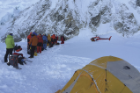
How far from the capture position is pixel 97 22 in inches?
928

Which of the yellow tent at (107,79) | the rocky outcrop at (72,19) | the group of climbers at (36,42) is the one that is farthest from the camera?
the rocky outcrop at (72,19)

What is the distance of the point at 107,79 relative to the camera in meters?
2.84

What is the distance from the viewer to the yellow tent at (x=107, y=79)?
2.79m

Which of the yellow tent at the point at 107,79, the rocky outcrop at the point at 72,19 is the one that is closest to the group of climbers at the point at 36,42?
the yellow tent at the point at 107,79

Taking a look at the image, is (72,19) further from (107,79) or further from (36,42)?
(107,79)

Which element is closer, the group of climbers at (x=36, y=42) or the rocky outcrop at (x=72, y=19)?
the group of climbers at (x=36, y=42)

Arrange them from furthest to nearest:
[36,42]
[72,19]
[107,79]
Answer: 1. [72,19]
2. [36,42]
3. [107,79]

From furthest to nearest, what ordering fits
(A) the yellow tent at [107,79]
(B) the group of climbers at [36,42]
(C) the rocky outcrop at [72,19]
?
(C) the rocky outcrop at [72,19], (B) the group of climbers at [36,42], (A) the yellow tent at [107,79]

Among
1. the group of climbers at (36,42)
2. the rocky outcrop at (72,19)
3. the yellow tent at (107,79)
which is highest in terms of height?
the rocky outcrop at (72,19)

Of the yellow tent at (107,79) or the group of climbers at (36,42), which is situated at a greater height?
the group of climbers at (36,42)

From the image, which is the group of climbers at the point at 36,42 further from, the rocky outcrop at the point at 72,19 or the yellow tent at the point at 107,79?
the rocky outcrop at the point at 72,19

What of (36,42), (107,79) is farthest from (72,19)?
(107,79)

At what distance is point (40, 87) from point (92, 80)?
5.81ft

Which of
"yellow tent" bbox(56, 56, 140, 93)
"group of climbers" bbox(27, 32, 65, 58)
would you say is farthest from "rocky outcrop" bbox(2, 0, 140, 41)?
"yellow tent" bbox(56, 56, 140, 93)
